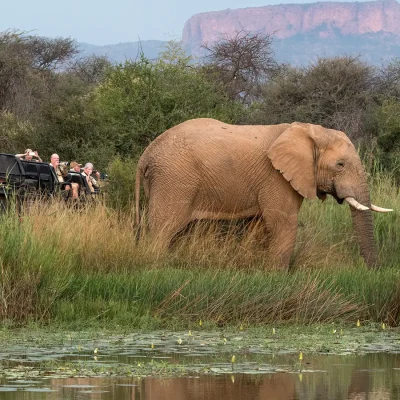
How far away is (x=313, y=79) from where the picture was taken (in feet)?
142

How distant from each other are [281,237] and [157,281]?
2.70m

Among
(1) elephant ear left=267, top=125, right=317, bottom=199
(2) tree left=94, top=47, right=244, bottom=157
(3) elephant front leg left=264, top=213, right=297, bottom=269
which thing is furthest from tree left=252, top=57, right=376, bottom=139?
(3) elephant front leg left=264, top=213, right=297, bottom=269

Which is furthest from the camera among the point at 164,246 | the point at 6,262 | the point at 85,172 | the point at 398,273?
the point at 85,172

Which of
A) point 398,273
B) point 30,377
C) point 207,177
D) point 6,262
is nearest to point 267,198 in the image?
point 207,177

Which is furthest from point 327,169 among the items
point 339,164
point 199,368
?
point 199,368

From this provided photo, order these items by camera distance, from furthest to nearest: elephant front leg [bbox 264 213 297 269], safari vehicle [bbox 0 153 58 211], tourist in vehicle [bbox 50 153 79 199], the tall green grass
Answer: tourist in vehicle [bbox 50 153 79 199], safari vehicle [bbox 0 153 58 211], elephant front leg [bbox 264 213 297 269], the tall green grass

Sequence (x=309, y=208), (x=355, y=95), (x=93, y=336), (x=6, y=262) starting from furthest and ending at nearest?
(x=355, y=95) → (x=309, y=208) → (x=6, y=262) → (x=93, y=336)

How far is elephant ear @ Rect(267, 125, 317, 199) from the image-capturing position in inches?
600

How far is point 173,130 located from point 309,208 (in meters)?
2.80

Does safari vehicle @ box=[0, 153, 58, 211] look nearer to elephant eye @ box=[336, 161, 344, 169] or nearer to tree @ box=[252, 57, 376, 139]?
elephant eye @ box=[336, 161, 344, 169]

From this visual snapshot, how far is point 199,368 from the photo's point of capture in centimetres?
960

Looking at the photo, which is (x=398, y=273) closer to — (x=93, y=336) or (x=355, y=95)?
(x=93, y=336)

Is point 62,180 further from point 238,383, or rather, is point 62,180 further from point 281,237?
point 238,383

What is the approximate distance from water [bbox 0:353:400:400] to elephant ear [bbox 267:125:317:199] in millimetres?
5251
